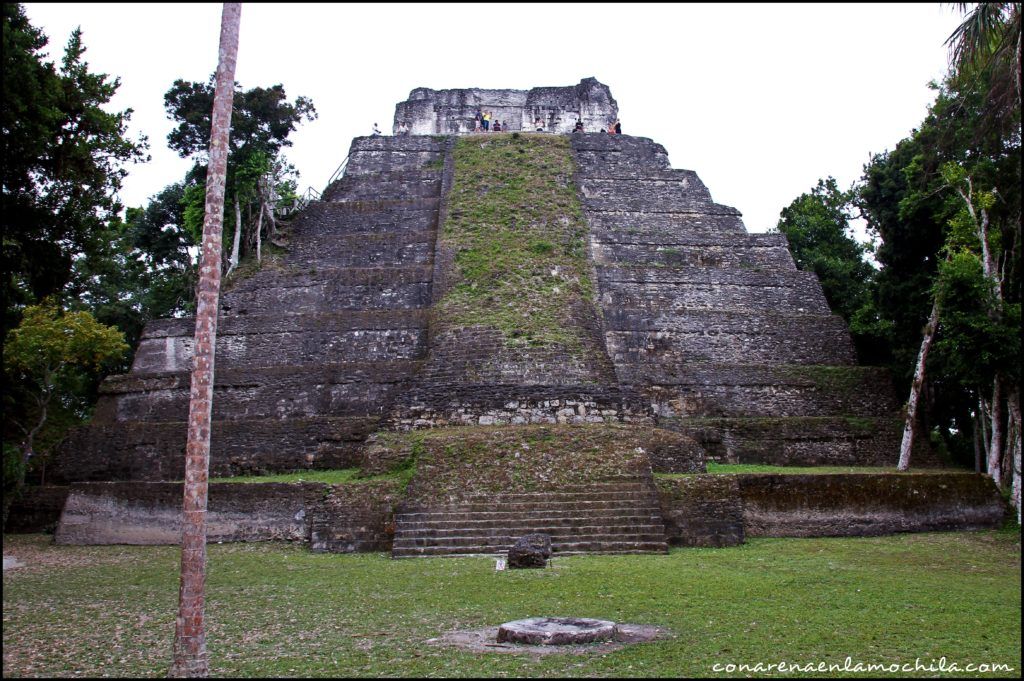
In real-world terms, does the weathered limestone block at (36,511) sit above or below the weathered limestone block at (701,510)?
below

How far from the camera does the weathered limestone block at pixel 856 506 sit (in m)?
13.4

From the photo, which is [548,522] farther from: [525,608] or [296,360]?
[296,360]

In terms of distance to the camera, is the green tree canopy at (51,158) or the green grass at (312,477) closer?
the green tree canopy at (51,158)

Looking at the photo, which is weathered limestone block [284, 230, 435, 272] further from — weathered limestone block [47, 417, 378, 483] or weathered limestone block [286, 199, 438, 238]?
weathered limestone block [47, 417, 378, 483]

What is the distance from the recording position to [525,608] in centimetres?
815

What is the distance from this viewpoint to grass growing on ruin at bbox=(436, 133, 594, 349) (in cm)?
1811

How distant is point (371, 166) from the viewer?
26016 mm

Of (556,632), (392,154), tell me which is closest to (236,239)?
(392,154)

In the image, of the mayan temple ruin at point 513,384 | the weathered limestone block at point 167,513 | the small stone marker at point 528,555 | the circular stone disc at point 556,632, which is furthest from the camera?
the weathered limestone block at point 167,513

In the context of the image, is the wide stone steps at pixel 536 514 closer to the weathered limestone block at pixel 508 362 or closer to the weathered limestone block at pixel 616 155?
the weathered limestone block at pixel 508 362

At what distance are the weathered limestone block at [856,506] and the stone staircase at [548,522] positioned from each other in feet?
6.38

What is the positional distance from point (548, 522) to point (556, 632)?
5.57 meters

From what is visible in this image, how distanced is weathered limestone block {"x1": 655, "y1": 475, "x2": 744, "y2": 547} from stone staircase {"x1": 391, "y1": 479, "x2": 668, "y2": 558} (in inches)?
12.1

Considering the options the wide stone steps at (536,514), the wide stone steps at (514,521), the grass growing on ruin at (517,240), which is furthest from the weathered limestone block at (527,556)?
the grass growing on ruin at (517,240)
